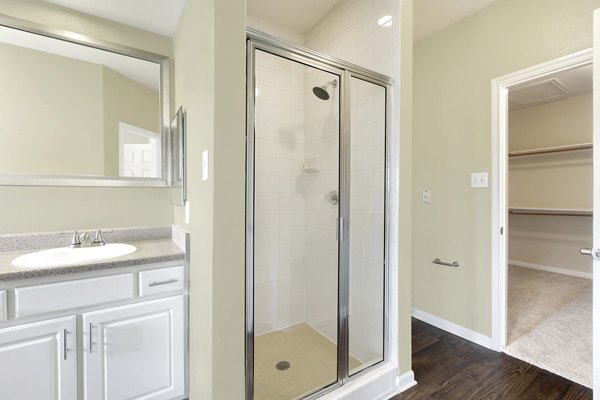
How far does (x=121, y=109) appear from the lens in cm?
187

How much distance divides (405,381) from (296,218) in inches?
55.5

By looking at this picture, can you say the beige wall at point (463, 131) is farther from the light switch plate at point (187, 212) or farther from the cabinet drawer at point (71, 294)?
the cabinet drawer at point (71, 294)

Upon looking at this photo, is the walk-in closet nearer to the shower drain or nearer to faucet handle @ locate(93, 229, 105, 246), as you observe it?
the shower drain

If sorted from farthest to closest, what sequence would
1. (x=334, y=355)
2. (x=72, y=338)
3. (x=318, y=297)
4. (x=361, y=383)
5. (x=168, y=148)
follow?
(x=318, y=297)
(x=168, y=148)
(x=334, y=355)
(x=361, y=383)
(x=72, y=338)

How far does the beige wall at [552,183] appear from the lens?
3811mm

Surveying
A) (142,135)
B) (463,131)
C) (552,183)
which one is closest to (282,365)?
(142,135)

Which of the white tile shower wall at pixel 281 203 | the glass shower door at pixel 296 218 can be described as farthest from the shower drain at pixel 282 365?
the white tile shower wall at pixel 281 203

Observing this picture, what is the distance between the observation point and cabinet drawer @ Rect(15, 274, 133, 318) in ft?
3.89

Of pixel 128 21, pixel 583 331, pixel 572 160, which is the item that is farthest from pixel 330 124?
pixel 572 160

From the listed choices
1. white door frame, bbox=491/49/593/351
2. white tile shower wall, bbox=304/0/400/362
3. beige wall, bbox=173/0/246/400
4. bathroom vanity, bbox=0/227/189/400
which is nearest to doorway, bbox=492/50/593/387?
white door frame, bbox=491/49/593/351

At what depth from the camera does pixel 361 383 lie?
156cm

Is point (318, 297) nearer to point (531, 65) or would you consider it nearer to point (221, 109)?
point (221, 109)

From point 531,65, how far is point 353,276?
1922mm

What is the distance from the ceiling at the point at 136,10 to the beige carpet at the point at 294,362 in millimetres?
2125
